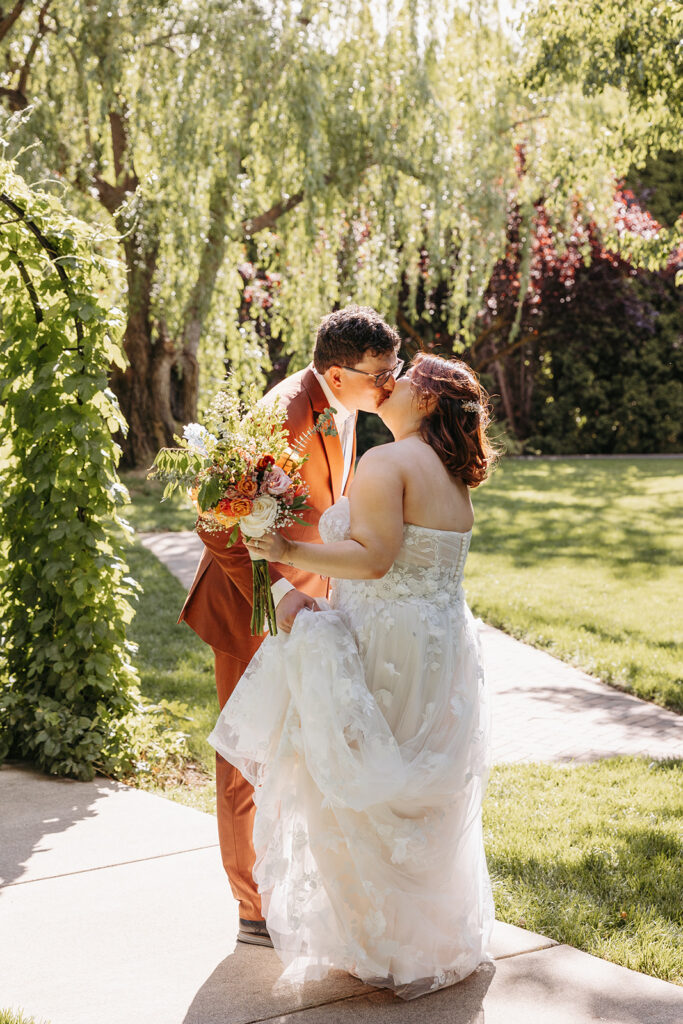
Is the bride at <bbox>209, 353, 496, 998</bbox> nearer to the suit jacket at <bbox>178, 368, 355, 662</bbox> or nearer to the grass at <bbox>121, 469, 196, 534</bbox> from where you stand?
the suit jacket at <bbox>178, 368, 355, 662</bbox>

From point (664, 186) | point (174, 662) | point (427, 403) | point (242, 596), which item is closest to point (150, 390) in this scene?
point (174, 662)

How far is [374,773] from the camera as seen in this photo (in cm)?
292

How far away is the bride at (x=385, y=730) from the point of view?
297cm

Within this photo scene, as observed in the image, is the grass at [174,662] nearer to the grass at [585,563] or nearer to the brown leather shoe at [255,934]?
the brown leather shoe at [255,934]

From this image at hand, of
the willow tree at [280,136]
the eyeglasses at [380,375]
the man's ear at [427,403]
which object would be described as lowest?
the man's ear at [427,403]

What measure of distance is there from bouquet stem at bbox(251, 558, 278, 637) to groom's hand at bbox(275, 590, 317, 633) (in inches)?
1.2

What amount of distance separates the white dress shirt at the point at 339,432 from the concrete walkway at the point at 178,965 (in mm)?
1158

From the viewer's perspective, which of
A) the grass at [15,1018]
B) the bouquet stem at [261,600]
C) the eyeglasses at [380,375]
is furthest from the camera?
→ the eyeglasses at [380,375]

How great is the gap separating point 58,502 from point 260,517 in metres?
2.31

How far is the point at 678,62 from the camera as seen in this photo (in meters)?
6.02

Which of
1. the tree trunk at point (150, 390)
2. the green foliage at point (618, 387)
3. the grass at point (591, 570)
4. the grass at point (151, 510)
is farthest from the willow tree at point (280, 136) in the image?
the green foliage at point (618, 387)

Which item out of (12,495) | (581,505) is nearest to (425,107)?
(581,505)

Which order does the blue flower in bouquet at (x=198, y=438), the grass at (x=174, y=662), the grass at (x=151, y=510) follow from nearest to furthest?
the blue flower in bouquet at (x=198, y=438) → the grass at (x=174, y=662) → the grass at (x=151, y=510)

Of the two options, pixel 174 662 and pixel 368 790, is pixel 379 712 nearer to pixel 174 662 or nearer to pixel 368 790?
pixel 368 790
